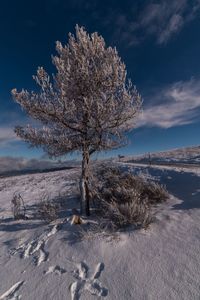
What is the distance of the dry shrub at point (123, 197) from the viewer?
20.2 feet

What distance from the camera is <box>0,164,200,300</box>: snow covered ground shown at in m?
4.14

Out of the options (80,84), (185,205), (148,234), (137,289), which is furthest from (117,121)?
(137,289)

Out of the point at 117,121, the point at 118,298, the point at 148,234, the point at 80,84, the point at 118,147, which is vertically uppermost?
the point at 80,84

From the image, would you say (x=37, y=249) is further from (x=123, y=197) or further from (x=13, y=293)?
(x=123, y=197)

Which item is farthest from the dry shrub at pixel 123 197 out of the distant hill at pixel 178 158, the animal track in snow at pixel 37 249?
the distant hill at pixel 178 158

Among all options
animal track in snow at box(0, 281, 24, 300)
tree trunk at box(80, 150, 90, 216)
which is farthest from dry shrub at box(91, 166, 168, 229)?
animal track in snow at box(0, 281, 24, 300)

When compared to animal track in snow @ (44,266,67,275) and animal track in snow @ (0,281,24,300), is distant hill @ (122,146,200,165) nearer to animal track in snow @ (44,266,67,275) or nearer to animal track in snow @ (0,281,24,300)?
animal track in snow @ (44,266,67,275)

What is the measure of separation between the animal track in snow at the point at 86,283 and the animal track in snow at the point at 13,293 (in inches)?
39.0

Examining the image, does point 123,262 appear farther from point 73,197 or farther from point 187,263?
point 73,197

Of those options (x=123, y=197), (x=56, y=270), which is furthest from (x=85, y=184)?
(x=56, y=270)

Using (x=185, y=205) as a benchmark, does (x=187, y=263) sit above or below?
below

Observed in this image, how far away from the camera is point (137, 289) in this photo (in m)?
4.11

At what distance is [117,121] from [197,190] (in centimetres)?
343

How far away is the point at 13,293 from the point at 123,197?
428 cm
